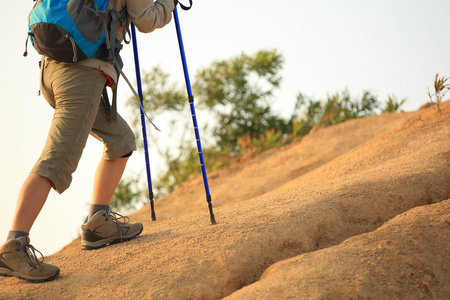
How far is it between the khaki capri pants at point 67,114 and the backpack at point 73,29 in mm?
134

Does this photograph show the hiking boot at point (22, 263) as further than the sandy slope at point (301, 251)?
Yes

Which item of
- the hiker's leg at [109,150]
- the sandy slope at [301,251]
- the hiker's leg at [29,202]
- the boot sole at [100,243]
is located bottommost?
the sandy slope at [301,251]

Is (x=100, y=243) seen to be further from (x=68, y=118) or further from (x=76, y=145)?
(x=68, y=118)

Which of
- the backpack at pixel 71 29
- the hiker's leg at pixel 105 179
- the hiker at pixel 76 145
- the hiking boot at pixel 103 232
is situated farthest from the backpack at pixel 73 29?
the hiking boot at pixel 103 232

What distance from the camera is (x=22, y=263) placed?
11.2ft

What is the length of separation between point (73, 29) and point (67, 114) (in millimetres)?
582

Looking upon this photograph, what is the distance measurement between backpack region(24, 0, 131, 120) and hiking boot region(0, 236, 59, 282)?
130cm

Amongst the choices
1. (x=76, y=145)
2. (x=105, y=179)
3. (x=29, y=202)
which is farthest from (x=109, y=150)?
(x=29, y=202)

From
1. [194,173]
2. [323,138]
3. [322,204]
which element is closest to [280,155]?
[323,138]

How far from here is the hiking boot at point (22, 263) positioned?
11.1ft

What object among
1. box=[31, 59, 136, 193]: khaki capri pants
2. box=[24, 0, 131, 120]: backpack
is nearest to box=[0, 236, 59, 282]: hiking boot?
box=[31, 59, 136, 193]: khaki capri pants

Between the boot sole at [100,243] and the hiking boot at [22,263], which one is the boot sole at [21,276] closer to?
the hiking boot at [22,263]

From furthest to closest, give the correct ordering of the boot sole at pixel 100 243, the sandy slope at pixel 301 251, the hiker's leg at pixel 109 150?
the boot sole at pixel 100 243 < the hiker's leg at pixel 109 150 < the sandy slope at pixel 301 251

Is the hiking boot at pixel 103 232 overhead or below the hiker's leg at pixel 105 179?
below
